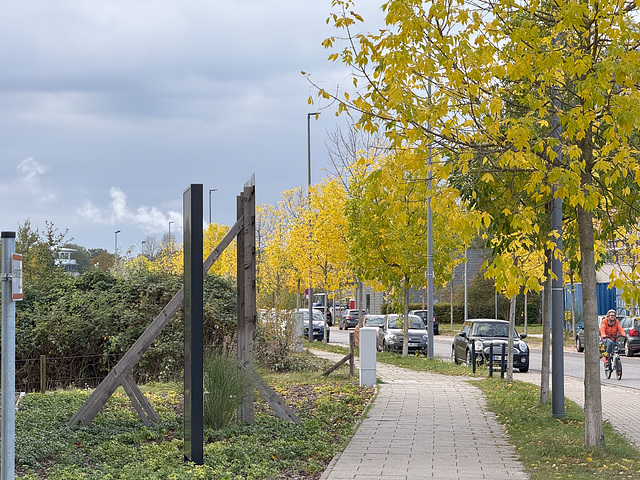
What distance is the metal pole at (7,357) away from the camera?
→ 4695 mm

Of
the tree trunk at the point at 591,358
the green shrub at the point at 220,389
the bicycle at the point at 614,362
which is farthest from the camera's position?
the bicycle at the point at 614,362

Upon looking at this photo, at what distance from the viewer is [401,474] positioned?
7461 millimetres

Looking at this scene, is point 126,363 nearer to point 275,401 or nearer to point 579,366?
point 275,401

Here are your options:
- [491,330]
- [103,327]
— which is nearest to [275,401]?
[103,327]

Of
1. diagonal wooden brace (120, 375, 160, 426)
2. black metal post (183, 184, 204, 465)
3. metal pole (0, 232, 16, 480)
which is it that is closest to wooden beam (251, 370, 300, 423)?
diagonal wooden brace (120, 375, 160, 426)

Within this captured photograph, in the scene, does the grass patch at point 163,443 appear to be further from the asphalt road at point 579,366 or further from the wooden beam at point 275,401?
the asphalt road at point 579,366

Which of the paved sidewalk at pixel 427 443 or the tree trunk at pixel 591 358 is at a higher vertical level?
the tree trunk at pixel 591 358

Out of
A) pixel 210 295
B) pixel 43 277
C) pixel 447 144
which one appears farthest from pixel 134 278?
pixel 447 144

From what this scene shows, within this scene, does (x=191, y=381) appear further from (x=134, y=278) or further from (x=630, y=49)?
(x=134, y=278)

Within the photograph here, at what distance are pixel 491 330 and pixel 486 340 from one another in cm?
61

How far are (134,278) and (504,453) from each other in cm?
1277

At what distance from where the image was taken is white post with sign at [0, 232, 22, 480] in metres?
4.70

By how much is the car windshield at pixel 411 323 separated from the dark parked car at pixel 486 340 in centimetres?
544

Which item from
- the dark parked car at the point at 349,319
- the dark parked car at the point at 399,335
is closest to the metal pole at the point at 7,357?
the dark parked car at the point at 399,335
